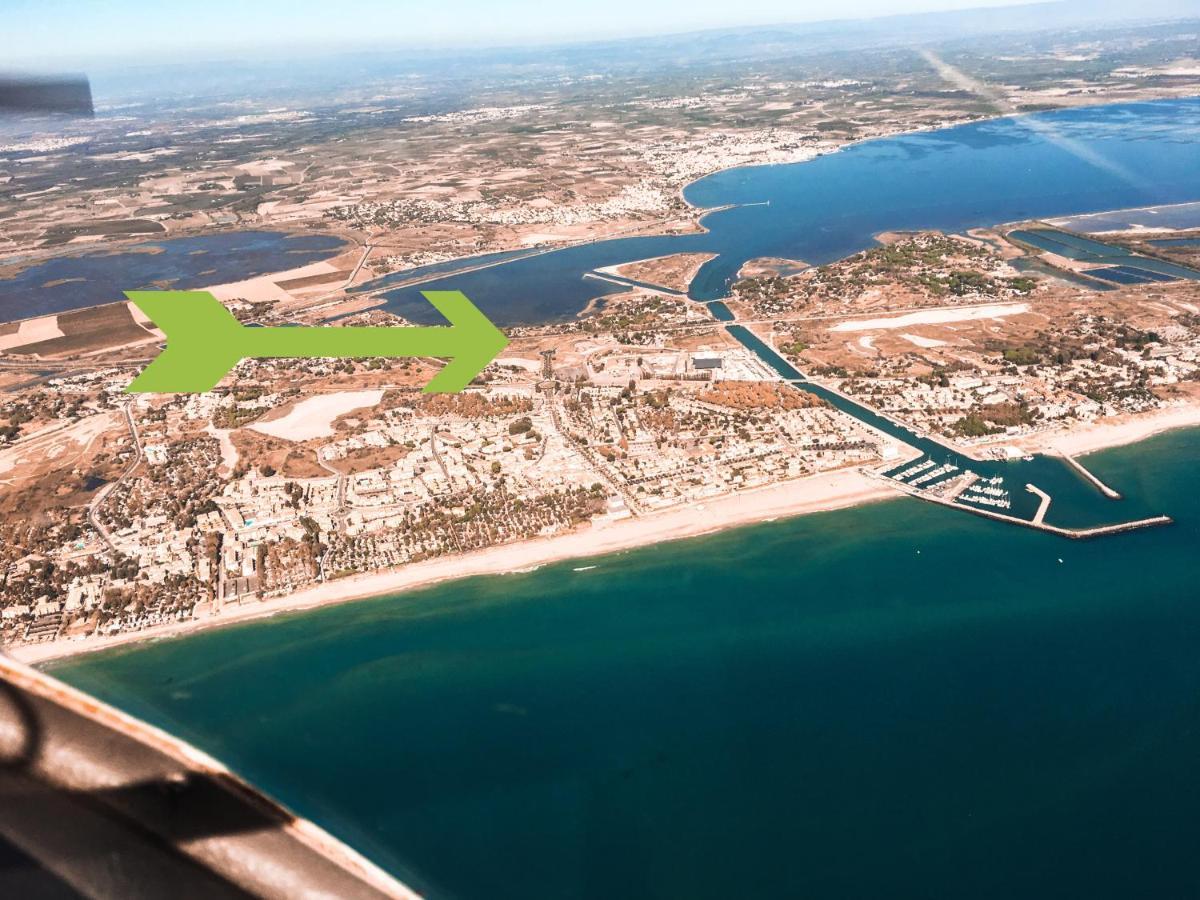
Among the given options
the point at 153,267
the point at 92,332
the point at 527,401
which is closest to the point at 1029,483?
the point at 527,401

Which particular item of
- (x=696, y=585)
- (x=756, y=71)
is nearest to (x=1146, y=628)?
(x=696, y=585)

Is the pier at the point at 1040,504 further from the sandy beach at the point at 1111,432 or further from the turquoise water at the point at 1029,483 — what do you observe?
the sandy beach at the point at 1111,432

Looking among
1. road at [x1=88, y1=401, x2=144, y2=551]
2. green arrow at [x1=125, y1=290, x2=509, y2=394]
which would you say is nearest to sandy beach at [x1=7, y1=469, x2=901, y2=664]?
road at [x1=88, y1=401, x2=144, y2=551]

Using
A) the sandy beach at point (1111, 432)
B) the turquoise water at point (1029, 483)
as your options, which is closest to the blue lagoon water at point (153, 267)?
the turquoise water at point (1029, 483)

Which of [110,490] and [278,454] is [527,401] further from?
[110,490]

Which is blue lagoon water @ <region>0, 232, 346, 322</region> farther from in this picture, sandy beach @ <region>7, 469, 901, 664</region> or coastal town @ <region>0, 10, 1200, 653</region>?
sandy beach @ <region>7, 469, 901, 664</region>

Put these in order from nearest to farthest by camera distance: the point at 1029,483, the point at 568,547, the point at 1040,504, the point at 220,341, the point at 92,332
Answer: the point at 220,341
the point at 568,547
the point at 1040,504
the point at 1029,483
the point at 92,332

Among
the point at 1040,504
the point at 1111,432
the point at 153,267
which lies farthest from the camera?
the point at 153,267
